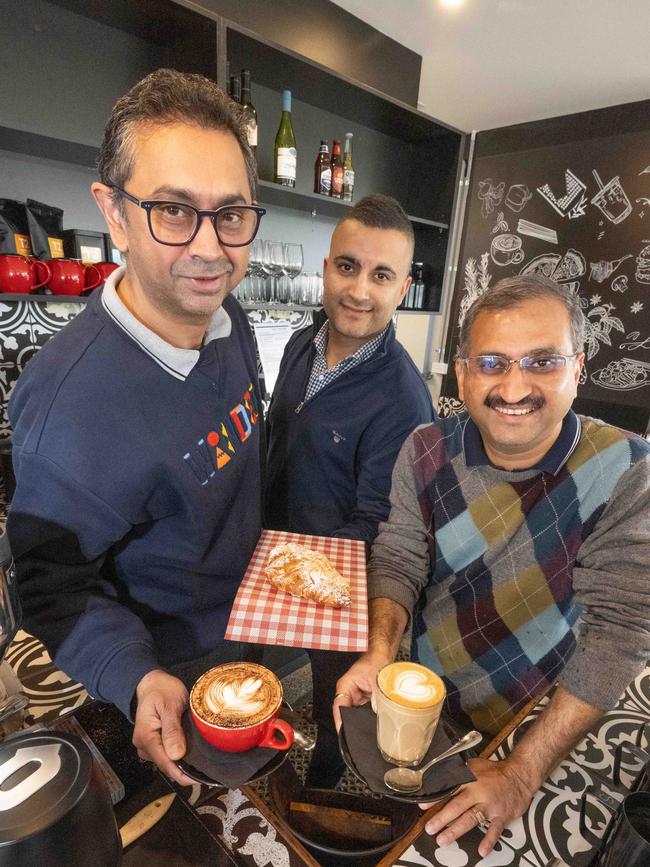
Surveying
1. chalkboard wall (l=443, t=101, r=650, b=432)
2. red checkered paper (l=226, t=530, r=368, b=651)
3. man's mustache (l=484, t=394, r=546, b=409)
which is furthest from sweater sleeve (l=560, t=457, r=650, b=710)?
chalkboard wall (l=443, t=101, r=650, b=432)

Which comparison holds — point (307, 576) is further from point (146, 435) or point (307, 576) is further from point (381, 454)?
point (381, 454)

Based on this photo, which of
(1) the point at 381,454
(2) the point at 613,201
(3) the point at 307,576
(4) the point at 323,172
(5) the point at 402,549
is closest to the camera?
(3) the point at 307,576

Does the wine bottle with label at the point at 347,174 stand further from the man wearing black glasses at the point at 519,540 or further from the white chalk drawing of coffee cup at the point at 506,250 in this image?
the man wearing black glasses at the point at 519,540

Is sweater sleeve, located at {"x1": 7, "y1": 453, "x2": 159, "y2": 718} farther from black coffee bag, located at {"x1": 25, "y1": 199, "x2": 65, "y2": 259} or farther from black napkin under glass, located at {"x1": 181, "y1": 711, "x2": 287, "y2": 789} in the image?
black coffee bag, located at {"x1": 25, "y1": 199, "x2": 65, "y2": 259}

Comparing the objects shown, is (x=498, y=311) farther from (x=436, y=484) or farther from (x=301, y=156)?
(x=301, y=156)

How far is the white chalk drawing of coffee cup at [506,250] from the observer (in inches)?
146

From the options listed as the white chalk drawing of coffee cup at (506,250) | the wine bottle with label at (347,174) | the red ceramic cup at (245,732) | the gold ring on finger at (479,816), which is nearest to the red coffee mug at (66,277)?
the wine bottle with label at (347,174)

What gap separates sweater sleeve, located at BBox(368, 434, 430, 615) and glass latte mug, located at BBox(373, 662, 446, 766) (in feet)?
1.43

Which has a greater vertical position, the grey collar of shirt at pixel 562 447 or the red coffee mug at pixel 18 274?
the red coffee mug at pixel 18 274

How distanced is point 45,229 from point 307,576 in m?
1.76

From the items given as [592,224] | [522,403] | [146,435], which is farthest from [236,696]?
[592,224]

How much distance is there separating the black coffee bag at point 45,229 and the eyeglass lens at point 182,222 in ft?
3.94

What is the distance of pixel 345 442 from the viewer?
1791mm

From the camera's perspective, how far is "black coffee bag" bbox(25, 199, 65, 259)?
6.11ft
